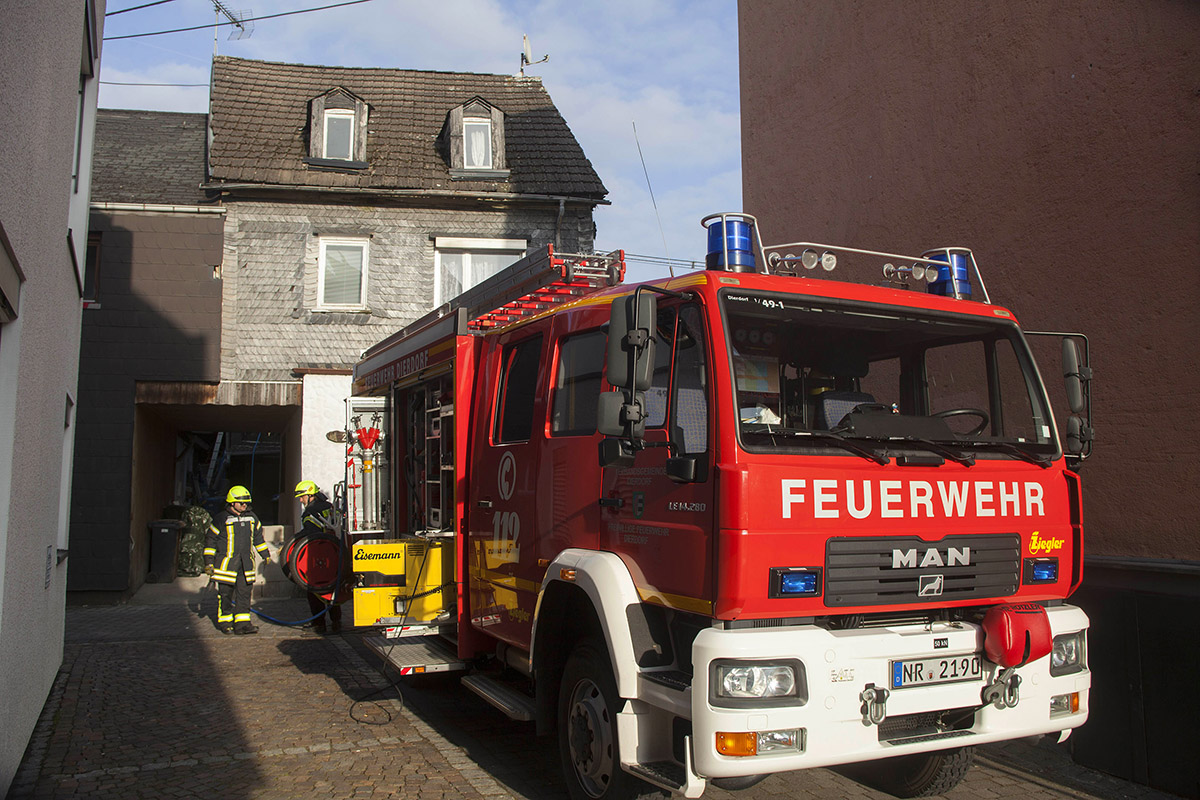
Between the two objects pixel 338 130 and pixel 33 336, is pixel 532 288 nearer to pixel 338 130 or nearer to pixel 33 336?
pixel 33 336

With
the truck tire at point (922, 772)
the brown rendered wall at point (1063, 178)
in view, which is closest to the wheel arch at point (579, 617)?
the truck tire at point (922, 772)

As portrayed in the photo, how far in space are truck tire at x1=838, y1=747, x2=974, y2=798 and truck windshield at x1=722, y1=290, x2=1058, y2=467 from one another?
158 cm

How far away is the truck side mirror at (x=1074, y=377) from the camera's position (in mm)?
4801

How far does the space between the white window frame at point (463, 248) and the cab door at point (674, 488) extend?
1193 centimetres

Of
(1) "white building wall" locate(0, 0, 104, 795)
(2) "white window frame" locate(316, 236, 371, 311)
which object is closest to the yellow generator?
(1) "white building wall" locate(0, 0, 104, 795)

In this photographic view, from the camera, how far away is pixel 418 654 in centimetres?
639

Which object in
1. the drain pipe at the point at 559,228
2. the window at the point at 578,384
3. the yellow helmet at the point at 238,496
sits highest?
the drain pipe at the point at 559,228

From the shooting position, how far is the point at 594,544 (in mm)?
4586

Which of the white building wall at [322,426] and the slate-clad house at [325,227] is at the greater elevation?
the slate-clad house at [325,227]

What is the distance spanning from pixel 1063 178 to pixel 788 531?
474 centimetres

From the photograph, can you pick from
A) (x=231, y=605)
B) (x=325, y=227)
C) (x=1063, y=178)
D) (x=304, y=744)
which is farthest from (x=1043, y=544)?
(x=325, y=227)

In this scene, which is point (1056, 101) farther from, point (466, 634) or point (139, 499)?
point (139, 499)

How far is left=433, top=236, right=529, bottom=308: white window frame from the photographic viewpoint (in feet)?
51.8

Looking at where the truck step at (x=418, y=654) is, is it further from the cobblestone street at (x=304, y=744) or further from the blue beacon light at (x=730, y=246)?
the blue beacon light at (x=730, y=246)
